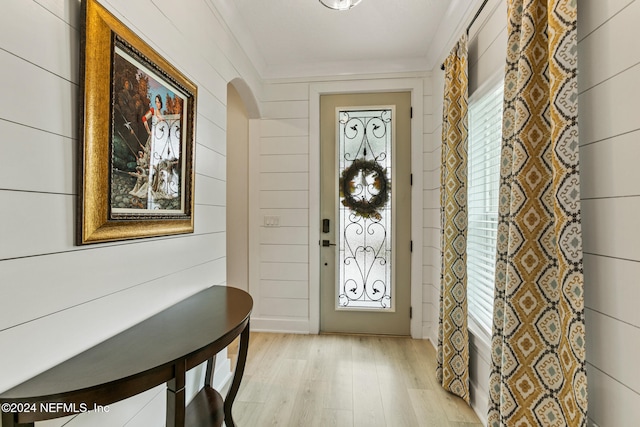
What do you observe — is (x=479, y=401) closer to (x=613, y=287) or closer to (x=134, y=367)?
(x=613, y=287)

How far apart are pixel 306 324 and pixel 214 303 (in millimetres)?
1655

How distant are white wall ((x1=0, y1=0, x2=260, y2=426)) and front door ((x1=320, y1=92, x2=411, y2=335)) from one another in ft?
5.93

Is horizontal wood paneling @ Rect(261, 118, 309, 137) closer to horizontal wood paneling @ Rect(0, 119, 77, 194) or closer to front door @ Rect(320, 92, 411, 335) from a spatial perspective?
front door @ Rect(320, 92, 411, 335)

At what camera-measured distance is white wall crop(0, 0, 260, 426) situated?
2.58 ft

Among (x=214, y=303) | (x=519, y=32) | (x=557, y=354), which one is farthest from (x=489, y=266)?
(x=214, y=303)

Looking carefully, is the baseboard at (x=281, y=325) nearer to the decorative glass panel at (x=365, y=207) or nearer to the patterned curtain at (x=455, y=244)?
the decorative glass panel at (x=365, y=207)

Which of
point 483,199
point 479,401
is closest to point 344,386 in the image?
point 479,401

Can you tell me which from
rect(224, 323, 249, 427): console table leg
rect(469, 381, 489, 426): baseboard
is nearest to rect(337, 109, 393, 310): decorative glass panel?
rect(469, 381, 489, 426): baseboard

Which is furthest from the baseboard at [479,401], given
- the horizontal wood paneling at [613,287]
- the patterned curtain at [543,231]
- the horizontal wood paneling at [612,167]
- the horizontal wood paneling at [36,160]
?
the horizontal wood paneling at [36,160]

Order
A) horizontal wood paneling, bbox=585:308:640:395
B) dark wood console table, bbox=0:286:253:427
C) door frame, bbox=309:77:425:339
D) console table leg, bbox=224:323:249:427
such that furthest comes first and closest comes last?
door frame, bbox=309:77:425:339 < console table leg, bbox=224:323:249:427 < horizontal wood paneling, bbox=585:308:640:395 < dark wood console table, bbox=0:286:253:427

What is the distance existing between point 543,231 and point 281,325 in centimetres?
250

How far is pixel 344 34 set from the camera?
2.44m

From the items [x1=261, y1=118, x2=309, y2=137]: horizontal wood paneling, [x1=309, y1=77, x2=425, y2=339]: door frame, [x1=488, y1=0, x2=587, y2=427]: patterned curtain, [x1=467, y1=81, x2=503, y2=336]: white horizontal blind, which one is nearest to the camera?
[x1=488, y1=0, x2=587, y2=427]: patterned curtain

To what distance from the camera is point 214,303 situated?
4.98ft
